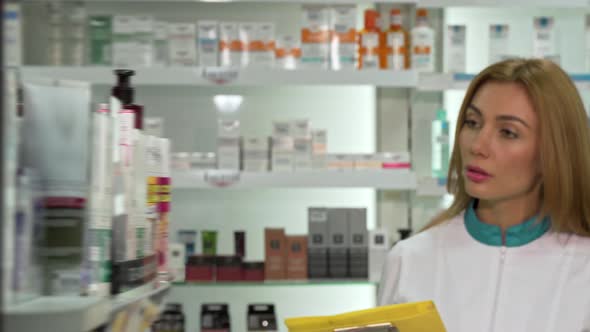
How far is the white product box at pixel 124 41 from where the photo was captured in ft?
11.4

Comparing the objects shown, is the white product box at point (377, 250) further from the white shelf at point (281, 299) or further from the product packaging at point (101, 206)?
the product packaging at point (101, 206)

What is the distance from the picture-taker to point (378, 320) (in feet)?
5.19

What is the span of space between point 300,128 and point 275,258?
576 mm

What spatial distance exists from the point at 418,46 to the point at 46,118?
2820mm

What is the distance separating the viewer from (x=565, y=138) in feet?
6.93

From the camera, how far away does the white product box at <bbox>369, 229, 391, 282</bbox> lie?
343 cm

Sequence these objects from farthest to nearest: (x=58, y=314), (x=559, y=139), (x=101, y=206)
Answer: (x=559, y=139), (x=101, y=206), (x=58, y=314)

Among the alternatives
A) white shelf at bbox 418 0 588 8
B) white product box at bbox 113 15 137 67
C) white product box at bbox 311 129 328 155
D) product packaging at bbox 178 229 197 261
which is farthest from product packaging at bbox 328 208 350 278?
white product box at bbox 113 15 137 67

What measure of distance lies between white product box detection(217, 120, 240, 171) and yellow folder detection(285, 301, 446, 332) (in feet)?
6.14

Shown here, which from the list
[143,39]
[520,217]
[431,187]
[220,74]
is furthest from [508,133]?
[143,39]

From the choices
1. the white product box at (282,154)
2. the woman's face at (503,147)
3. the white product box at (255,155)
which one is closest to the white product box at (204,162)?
the white product box at (255,155)

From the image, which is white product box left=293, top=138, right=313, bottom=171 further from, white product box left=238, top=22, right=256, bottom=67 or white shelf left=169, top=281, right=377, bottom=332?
white shelf left=169, top=281, right=377, bottom=332

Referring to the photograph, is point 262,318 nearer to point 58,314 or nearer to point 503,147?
point 503,147

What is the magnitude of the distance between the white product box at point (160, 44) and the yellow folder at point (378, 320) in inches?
85.7
